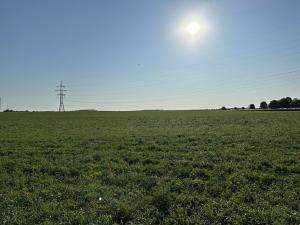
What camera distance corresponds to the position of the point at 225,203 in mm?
7895

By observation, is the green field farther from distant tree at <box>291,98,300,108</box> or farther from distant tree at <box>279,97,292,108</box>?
distant tree at <box>279,97,292,108</box>

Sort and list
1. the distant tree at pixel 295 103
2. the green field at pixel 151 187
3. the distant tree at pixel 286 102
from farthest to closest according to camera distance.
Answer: the distant tree at pixel 286 102 → the distant tree at pixel 295 103 → the green field at pixel 151 187

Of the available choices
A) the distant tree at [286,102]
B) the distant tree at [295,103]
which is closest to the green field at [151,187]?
the distant tree at [295,103]

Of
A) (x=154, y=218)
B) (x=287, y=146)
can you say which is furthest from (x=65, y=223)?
(x=287, y=146)

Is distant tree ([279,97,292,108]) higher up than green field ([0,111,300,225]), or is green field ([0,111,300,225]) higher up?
distant tree ([279,97,292,108])

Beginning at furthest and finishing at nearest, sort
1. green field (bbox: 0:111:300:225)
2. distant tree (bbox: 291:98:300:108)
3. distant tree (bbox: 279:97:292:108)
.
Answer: distant tree (bbox: 279:97:292:108) → distant tree (bbox: 291:98:300:108) → green field (bbox: 0:111:300:225)

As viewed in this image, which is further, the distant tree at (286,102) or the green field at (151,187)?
the distant tree at (286,102)

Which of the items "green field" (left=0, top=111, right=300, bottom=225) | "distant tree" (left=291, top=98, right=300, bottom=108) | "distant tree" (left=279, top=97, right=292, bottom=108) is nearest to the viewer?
"green field" (left=0, top=111, right=300, bottom=225)

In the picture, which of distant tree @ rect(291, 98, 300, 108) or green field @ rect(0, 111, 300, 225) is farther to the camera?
distant tree @ rect(291, 98, 300, 108)

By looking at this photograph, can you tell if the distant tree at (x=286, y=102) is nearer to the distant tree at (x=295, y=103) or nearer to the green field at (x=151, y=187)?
the distant tree at (x=295, y=103)

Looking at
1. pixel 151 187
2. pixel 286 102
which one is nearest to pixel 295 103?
pixel 286 102

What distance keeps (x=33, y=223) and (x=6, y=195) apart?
2.28m

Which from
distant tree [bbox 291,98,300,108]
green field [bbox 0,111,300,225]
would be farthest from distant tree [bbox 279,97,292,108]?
green field [bbox 0,111,300,225]

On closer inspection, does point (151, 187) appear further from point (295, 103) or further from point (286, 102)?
point (286, 102)
